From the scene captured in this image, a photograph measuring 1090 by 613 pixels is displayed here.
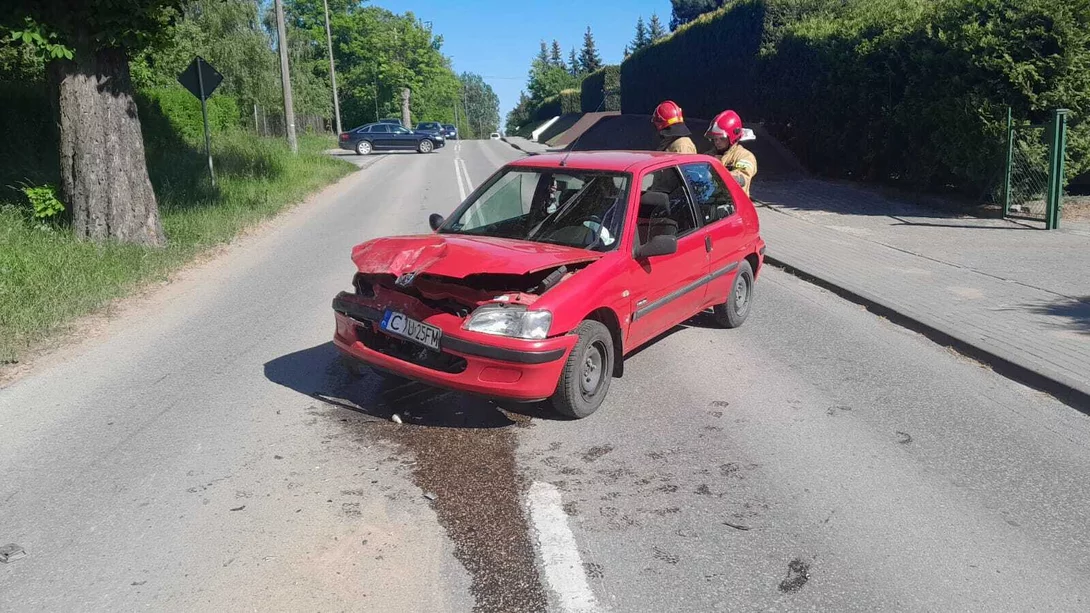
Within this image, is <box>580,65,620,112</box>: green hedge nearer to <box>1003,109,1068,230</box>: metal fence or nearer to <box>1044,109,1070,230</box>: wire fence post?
<box>1003,109,1068,230</box>: metal fence

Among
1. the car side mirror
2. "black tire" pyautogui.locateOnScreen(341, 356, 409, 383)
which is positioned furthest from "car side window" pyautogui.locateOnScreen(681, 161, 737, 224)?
"black tire" pyautogui.locateOnScreen(341, 356, 409, 383)

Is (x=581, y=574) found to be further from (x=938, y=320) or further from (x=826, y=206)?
(x=826, y=206)

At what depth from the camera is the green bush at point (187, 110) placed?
23875 millimetres

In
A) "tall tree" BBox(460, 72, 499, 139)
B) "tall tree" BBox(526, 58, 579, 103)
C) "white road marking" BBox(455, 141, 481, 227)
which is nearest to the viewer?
"white road marking" BBox(455, 141, 481, 227)

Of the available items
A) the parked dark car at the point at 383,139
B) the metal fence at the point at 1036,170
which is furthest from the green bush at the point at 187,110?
the metal fence at the point at 1036,170

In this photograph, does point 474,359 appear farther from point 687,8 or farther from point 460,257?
point 687,8

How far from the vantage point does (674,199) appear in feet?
21.9

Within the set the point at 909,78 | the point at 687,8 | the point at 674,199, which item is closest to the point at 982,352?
the point at 674,199

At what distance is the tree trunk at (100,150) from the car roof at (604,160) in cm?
702

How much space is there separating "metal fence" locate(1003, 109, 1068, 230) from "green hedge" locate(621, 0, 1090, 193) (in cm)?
27

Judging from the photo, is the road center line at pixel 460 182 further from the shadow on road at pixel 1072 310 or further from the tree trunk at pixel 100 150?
the shadow on road at pixel 1072 310

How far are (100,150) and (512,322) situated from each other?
28.5 ft

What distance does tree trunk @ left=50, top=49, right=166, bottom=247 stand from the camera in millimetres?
11008

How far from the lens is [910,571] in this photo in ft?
11.7
